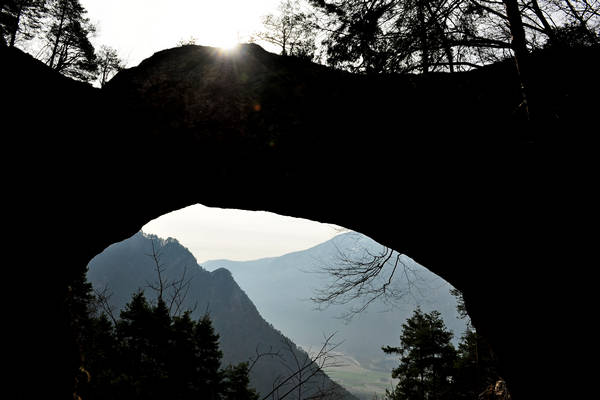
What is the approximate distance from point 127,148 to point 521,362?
19.7ft

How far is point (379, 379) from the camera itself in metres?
190

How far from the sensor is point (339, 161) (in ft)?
13.3

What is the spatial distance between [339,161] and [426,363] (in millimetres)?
19033

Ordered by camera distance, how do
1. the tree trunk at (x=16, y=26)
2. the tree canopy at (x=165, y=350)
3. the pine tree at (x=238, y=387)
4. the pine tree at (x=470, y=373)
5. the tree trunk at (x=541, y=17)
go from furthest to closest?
1. the pine tree at (x=238, y=387)
2. the pine tree at (x=470, y=373)
3. the tree canopy at (x=165, y=350)
4. the tree trunk at (x=16, y=26)
5. the tree trunk at (x=541, y=17)

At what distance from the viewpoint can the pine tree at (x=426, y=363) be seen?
16.8m

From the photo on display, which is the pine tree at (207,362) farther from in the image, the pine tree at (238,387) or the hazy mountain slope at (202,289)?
the hazy mountain slope at (202,289)

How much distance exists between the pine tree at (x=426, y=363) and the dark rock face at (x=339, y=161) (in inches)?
641

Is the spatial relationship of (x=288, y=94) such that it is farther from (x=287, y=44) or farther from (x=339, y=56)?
(x=287, y=44)

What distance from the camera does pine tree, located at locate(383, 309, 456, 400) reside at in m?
16.8

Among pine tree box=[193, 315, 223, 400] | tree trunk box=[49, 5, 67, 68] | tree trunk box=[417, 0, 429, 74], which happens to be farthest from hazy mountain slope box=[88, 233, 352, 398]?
tree trunk box=[417, 0, 429, 74]

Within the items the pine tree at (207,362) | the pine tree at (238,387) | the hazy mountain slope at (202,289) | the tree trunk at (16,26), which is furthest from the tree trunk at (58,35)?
the hazy mountain slope at (202,289)

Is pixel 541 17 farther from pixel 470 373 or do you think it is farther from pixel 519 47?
pixel 470 373

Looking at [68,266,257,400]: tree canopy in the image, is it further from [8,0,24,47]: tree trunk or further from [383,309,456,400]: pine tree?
[8,0,24,47]: tree trunk

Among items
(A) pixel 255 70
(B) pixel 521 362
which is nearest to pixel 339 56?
(A) pixel 255 70
